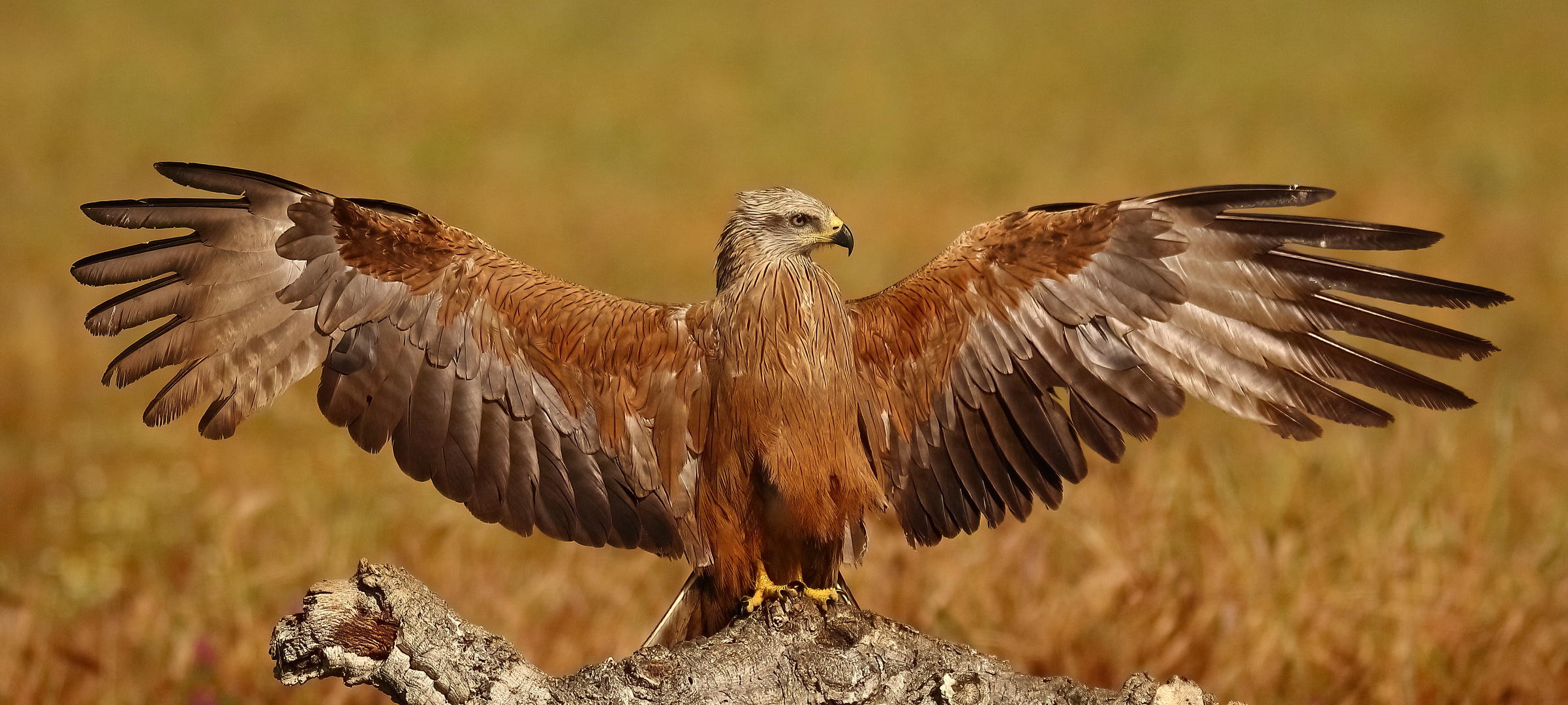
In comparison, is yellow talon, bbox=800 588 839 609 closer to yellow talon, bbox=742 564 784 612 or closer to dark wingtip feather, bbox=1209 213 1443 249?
yellow talon, bbox=742 564 784 612

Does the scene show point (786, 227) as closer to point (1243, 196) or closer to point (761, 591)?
point (761, 591)

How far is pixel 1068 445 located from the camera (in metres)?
3.13

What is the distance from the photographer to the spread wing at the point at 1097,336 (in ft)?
10.2

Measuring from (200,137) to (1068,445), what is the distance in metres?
11.3

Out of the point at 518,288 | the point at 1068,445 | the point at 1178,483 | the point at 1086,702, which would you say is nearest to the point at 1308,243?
the point at 1068,445

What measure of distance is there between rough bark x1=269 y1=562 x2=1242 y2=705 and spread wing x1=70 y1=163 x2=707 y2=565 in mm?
692

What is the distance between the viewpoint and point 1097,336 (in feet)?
10.4

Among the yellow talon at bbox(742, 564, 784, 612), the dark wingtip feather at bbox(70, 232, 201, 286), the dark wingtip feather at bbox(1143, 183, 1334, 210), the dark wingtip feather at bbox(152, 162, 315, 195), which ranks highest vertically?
the dark wingtip feather at bbox(152, 162, 315, 195)

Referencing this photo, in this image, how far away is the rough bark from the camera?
2.22 m

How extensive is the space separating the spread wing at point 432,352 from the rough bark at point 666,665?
0.69 meters

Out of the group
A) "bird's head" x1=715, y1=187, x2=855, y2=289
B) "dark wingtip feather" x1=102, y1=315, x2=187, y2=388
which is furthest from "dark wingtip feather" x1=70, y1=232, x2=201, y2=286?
"bird's head" x1=715, y1=187, x2=855, y2=289

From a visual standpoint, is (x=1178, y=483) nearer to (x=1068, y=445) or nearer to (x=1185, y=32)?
(x=1068, y=445)

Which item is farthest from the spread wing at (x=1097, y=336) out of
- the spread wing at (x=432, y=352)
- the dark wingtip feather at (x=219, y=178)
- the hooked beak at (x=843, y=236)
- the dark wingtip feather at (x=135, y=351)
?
the dark wingtip feather at (x=135, y=351)

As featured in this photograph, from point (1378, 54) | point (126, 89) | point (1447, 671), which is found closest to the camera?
point (1447, 671)
